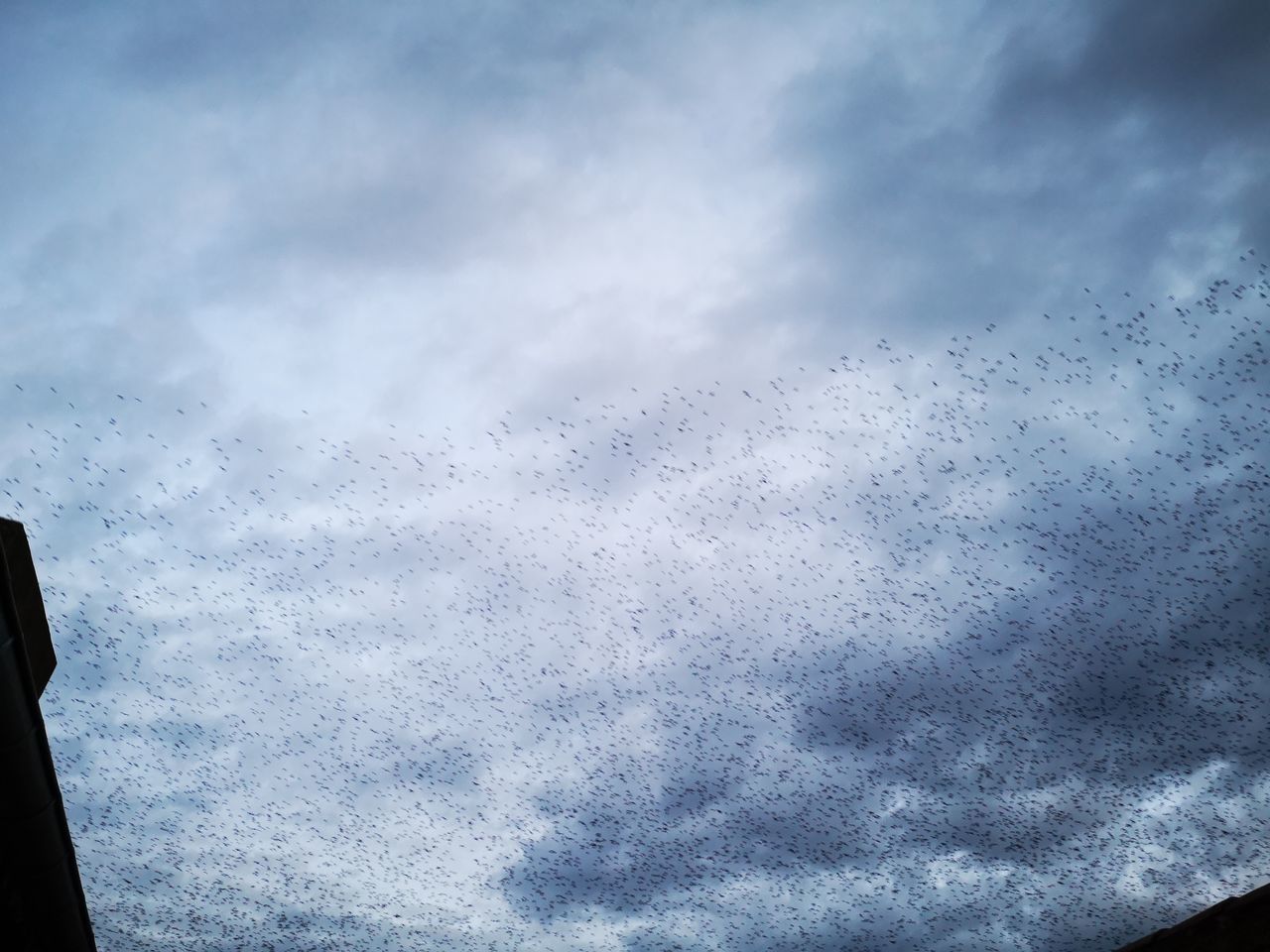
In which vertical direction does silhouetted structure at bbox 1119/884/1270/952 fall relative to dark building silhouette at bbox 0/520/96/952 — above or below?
below

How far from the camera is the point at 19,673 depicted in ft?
16.9

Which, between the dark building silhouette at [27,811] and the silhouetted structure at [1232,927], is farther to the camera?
the silhouetted structure at [1232,927]

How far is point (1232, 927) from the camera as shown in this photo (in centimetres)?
663

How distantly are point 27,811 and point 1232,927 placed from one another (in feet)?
31.2

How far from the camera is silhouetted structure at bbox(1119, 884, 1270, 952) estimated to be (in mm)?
6535

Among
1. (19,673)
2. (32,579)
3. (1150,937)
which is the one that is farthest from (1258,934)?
(32,579)

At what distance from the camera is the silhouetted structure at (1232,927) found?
21.4ft

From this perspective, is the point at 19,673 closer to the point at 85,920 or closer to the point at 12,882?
the point at 12,882

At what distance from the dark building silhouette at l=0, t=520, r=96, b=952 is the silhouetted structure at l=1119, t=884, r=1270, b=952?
9.22 meters

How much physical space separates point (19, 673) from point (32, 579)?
209 cm

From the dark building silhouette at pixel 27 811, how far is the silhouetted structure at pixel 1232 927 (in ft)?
30.3

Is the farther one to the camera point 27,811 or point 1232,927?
point 1232,927

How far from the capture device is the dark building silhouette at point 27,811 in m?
5.04

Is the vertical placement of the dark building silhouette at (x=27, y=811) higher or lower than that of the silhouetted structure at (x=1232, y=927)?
higher
